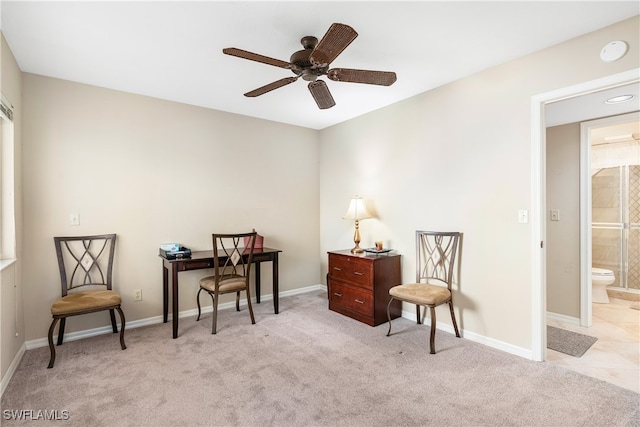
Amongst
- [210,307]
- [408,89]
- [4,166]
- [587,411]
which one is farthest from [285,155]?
[587,411]

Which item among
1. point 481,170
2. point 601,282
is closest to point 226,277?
point 481,170

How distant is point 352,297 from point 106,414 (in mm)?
2296

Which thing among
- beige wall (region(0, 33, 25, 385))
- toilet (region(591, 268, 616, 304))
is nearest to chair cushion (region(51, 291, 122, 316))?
beige wall (region(0, 33, 25, 385))

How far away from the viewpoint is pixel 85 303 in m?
2.58

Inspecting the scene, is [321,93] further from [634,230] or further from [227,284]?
[634,230]

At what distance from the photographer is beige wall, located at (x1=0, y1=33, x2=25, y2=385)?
221 cm

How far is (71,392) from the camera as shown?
6.92 feet

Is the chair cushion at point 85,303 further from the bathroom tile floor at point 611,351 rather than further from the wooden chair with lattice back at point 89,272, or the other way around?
the bathroom tile floor at point 611,351

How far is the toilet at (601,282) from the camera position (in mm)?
3986

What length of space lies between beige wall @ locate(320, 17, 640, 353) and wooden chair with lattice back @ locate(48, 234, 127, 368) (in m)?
2.85

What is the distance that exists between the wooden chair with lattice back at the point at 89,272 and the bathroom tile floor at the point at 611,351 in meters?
3.68

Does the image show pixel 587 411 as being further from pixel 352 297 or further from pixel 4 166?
pixel 4 166

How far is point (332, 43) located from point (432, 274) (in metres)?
2.41

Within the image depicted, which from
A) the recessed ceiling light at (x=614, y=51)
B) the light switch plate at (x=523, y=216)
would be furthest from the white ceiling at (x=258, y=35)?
the light switch plate at (x=523, y=216)
